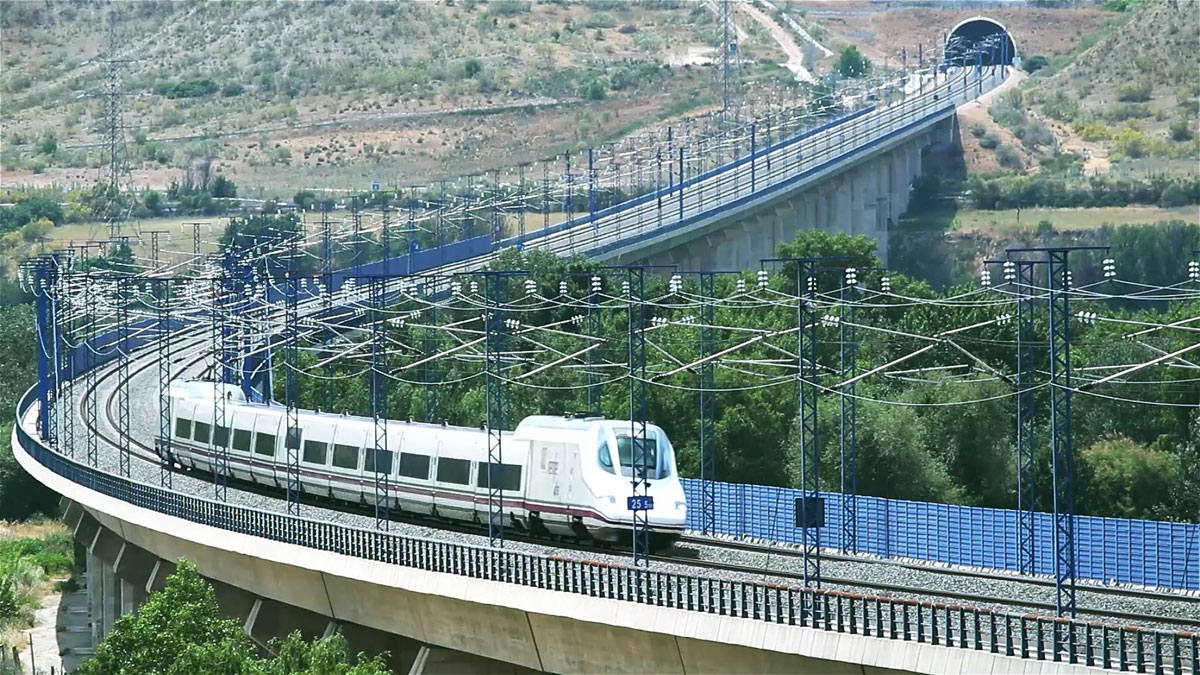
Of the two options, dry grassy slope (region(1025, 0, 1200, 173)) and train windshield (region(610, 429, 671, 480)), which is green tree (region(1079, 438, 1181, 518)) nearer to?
train windshield (region(610, 429, 671, 480))

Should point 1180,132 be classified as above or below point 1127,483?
A: above

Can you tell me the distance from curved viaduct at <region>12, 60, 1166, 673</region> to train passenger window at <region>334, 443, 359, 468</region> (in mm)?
1278

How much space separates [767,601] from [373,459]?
1929cm

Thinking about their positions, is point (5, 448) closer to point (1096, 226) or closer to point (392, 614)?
point (392, 614)

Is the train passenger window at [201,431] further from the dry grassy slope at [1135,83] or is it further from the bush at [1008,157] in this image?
the dry grassy slope at [1135,83]

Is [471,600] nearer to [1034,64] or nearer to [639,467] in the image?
[639,467]

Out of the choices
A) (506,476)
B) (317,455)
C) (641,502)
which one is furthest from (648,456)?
(317,455)

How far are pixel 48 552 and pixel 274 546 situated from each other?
4027 cm

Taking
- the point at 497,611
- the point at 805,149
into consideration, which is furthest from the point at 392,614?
the point at 805,149

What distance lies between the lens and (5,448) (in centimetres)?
8806

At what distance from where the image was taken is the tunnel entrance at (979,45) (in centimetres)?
16775

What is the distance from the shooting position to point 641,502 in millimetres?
39531

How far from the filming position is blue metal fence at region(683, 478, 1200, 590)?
128 feet

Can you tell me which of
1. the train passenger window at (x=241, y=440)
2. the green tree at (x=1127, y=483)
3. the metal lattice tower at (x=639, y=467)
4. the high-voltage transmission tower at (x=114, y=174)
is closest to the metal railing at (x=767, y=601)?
the metal lattice tower at (x=639, y=467)
